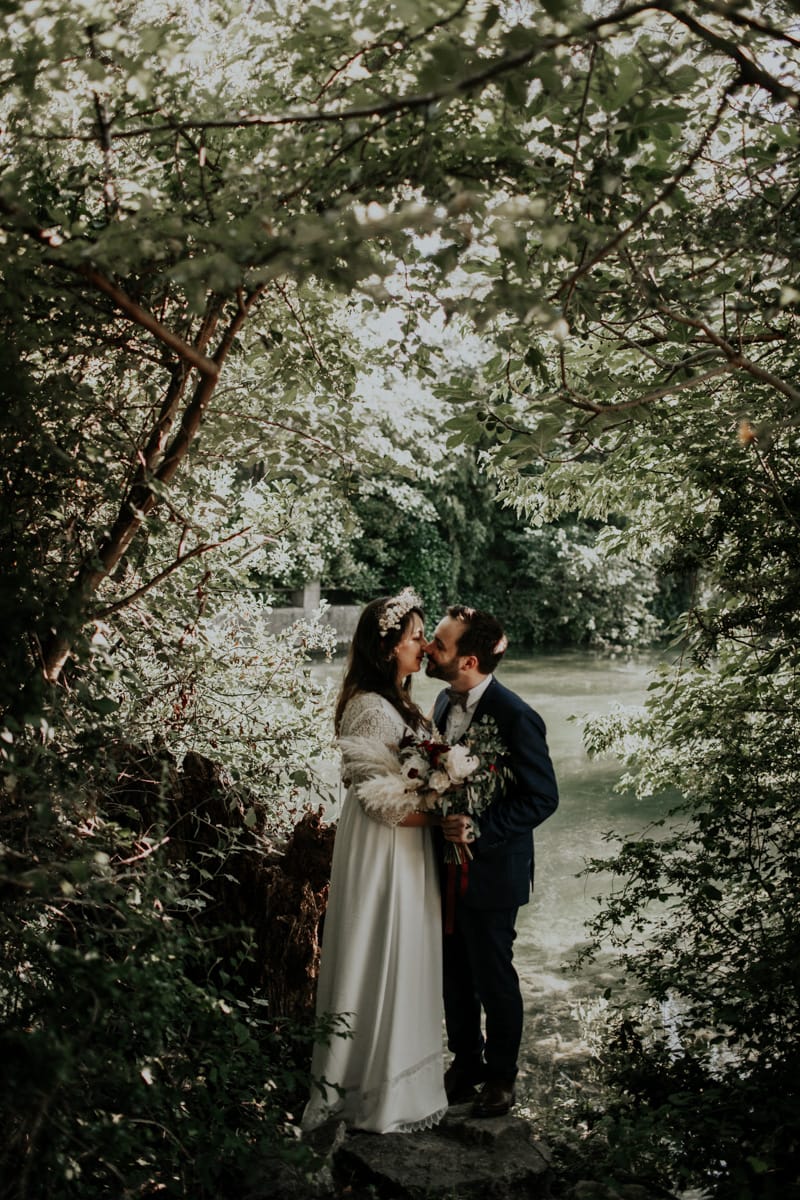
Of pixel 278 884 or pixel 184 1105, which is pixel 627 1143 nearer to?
pixel 184 1105

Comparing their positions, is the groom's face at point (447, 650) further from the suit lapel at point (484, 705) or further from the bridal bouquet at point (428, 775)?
the bridal bouquet at point (428, 775)

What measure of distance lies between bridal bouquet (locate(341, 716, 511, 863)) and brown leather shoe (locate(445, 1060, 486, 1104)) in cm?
112

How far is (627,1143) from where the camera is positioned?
3162 mm

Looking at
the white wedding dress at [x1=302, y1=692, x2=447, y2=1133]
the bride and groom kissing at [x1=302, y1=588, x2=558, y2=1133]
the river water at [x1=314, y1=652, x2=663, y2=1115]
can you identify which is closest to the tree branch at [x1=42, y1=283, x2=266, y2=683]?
the bride and groom kissing at [x1=302, y1=588, x2=558, y2=1133]

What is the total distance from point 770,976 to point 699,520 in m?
1.96

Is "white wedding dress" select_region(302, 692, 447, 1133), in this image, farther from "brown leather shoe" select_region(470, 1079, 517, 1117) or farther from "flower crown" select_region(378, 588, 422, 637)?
"flower crown" select_region(378, 588, 422, 637)

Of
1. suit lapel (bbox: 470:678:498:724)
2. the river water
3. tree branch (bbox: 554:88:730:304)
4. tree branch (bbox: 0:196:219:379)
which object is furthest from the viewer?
the river water

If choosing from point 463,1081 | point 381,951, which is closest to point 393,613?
point 381,951

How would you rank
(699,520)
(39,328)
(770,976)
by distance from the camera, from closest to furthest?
(39,328) < (770,976) < (699,520)

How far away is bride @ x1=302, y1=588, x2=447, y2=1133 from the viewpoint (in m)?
3.65

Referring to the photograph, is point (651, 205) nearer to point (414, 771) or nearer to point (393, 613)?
point (393, 613)

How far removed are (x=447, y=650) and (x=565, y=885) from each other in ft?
18.8

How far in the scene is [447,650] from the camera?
3963mm

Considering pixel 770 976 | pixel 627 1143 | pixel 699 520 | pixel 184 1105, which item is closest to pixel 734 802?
pixel 770 976
